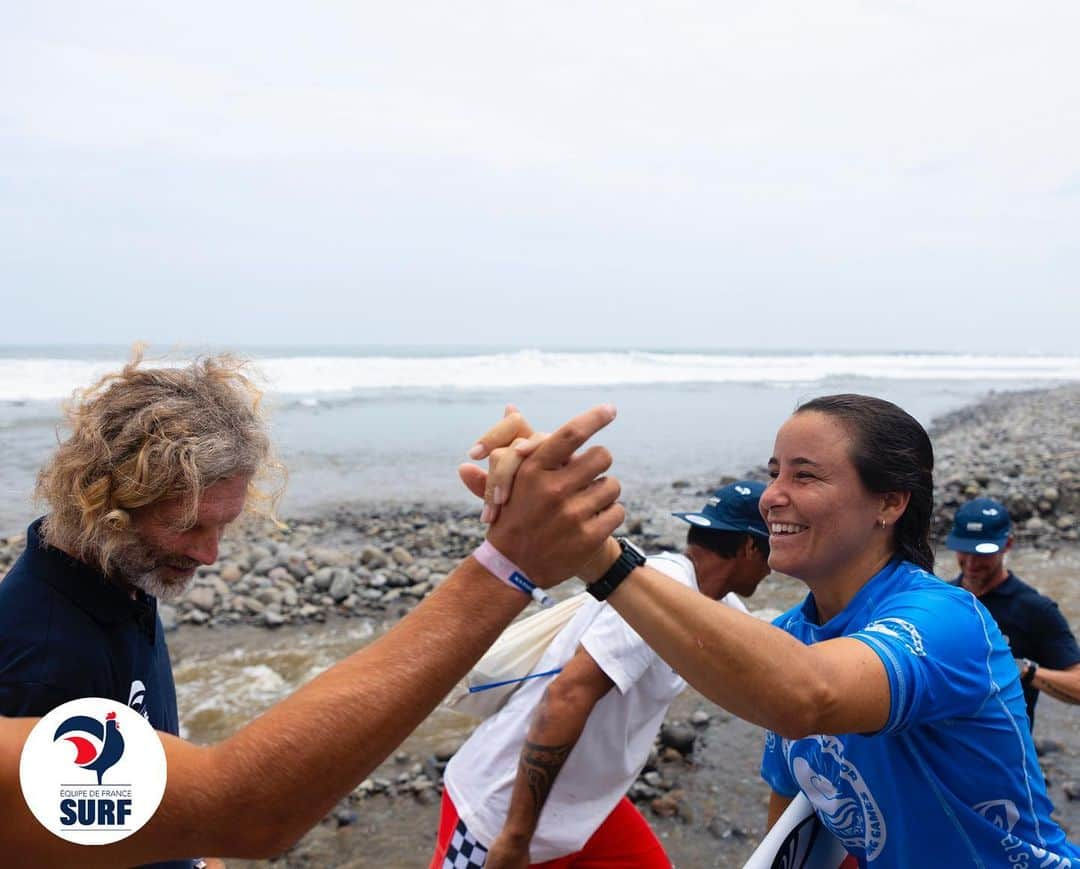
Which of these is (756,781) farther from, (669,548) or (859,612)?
(669,548)

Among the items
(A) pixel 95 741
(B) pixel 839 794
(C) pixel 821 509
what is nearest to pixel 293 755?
(A) pixel 95 741

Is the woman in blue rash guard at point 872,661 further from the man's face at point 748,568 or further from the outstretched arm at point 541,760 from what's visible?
the outstretched arm at point 541,760

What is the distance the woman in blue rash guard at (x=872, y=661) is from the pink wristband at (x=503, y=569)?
0.24 metres

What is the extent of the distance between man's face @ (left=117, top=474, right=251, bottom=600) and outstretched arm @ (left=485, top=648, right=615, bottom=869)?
120 cm

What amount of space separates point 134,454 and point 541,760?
5.22ft

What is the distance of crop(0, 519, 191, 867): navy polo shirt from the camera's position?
1.85m

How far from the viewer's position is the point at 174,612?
8477 millimetres

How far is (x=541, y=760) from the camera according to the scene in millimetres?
2652

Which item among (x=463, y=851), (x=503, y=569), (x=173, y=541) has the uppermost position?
(x=503, y=569)

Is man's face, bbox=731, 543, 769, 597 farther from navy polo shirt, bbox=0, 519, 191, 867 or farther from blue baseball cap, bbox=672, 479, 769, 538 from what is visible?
navy polo shirt, bbox=0, 519, 191, 867

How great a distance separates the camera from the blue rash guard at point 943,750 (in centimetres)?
191

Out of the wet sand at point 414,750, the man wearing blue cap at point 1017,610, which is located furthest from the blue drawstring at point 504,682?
the man wearing blue cap at point 1017,610

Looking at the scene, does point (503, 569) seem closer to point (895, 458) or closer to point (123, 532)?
point (123, 532)

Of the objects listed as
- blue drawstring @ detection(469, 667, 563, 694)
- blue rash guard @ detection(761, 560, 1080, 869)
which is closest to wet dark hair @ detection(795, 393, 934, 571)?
blue rash guard @ detection(761, 560, 1080, 869)
